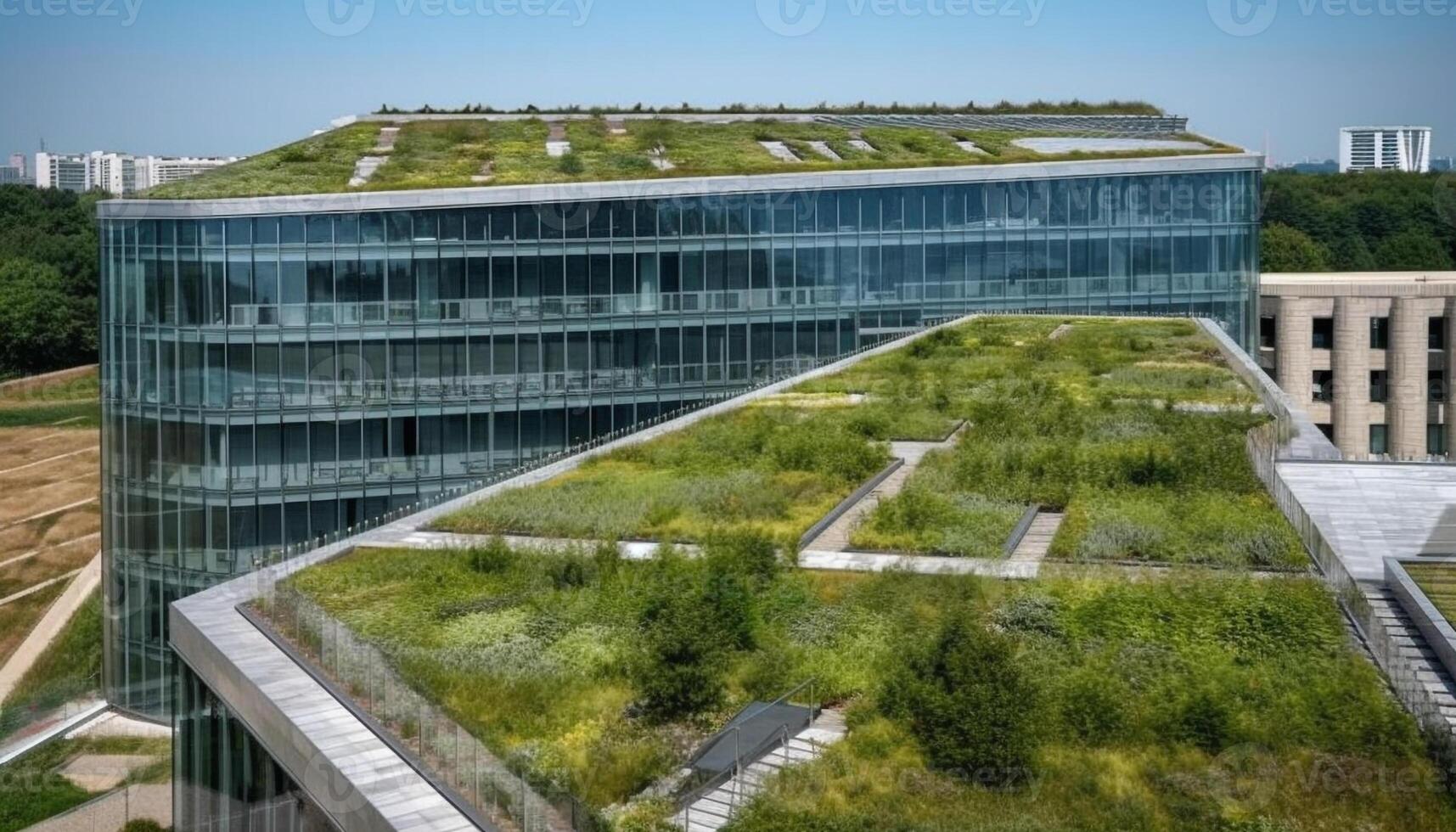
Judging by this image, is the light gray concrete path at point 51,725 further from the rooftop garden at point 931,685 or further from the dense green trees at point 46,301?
the dense green trees at point 46,301

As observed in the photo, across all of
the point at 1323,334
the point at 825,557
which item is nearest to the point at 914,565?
the point at 825,557

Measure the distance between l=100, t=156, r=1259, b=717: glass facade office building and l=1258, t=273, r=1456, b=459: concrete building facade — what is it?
56.1ft

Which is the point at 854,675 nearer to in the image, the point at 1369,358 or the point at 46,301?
the point at 1369,358

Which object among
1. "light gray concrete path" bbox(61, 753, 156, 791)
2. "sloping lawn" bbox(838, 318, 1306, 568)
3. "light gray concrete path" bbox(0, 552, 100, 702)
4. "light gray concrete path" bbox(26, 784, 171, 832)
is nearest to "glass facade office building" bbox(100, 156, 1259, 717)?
"light gray concrete path" bbox(61, 753, 156, 791)

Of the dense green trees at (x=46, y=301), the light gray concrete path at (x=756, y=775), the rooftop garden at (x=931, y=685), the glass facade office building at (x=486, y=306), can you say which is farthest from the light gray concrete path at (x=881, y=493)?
the dense green trees at (x=46, y=301)

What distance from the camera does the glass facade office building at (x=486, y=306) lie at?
44.8 meters

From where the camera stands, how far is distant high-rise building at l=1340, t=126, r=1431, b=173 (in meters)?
152

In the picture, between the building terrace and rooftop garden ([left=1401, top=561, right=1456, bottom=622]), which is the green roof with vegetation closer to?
the building terrace

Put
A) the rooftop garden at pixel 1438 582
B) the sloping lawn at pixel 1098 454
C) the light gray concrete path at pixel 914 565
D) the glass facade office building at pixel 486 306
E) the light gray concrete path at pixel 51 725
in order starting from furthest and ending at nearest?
the glass facade office building at pixel 486 306
the light gray concrete path at pixel 51 725
the sloping lawn at pixel 1098 454
the light gray concrete path at pixel 914 565
the rooftop garden at pixel 1438 582

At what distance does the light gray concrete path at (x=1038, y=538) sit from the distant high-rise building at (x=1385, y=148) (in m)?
129

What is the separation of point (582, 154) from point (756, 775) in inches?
1585

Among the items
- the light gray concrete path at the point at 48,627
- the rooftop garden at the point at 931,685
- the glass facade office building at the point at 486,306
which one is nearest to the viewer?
the rooftop garden at the point at 931,685

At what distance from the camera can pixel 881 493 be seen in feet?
120

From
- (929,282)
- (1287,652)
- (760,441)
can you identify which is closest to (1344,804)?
(1287,652)
